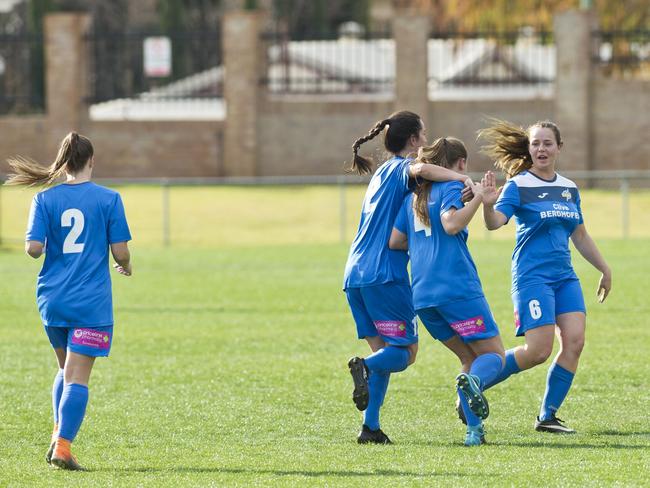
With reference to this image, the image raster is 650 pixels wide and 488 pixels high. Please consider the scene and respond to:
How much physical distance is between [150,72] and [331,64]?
5422 mm

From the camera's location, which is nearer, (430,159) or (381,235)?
(430,159)

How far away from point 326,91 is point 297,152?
189 centimetres

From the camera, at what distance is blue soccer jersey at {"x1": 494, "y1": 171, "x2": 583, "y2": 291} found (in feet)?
27.0

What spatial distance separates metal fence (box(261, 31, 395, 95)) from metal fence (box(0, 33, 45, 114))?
6.54 meters

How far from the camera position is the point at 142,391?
10445 mm

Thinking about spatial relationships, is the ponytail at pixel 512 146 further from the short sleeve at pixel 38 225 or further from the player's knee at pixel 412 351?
the short sleeve at pixel 38 225

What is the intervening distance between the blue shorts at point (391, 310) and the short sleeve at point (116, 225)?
139 cm

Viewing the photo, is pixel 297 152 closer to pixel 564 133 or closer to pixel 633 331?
pixel 564 133

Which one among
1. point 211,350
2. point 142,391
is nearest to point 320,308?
point 211,350

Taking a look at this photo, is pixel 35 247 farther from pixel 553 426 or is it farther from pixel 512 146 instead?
pixel 553 426

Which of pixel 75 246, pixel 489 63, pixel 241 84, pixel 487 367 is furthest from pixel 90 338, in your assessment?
pixel 489 63

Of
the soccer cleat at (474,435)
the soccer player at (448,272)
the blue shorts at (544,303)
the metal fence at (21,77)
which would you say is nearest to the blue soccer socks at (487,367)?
the soccer player at (448,272)

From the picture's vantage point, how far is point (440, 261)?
302 inches

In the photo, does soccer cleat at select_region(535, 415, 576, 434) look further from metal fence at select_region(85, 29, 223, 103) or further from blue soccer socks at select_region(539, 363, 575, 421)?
metal fence at select_region(85, 29, 223, 103)
